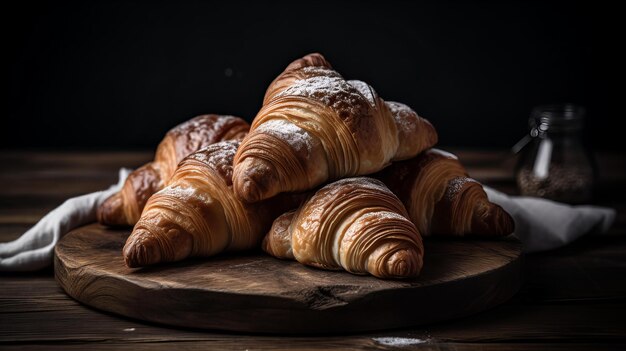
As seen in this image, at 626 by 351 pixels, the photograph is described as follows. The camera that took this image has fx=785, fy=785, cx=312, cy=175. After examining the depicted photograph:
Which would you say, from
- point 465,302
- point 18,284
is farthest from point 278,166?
point 18,284

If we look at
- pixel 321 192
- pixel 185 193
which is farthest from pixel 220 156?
pixel 321 192

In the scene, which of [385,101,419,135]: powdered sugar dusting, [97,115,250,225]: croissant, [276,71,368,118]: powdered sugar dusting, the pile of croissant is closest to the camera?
the pile of croissant

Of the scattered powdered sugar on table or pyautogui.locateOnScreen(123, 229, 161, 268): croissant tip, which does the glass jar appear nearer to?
the scattered powdered sugar on table

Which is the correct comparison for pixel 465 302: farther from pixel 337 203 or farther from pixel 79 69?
pixel 79 69

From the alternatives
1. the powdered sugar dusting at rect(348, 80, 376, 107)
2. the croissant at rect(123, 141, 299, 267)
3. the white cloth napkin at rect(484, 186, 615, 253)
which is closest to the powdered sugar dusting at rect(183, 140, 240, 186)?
the croissant at rect(123, 141, 299, 267)

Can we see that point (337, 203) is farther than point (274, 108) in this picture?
No

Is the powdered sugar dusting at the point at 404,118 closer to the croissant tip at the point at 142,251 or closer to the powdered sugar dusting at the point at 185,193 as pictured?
the powdered sugar dusting at the point at 185,193
